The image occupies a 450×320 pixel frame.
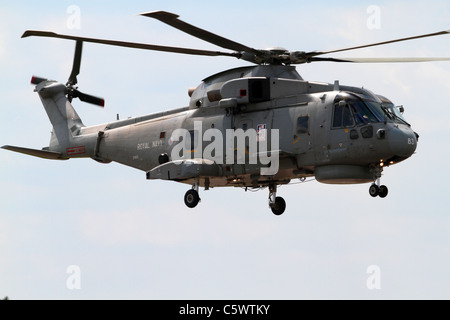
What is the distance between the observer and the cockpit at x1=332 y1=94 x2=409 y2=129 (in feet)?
88.8

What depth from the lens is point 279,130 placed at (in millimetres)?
28266

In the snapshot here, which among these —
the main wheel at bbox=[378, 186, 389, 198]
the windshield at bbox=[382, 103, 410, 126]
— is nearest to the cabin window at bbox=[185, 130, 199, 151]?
the windshield at bbox=[382, 103, 410, 126]

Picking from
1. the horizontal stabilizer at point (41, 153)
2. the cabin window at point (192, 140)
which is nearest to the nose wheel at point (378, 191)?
the cabin window at point (192, 140)

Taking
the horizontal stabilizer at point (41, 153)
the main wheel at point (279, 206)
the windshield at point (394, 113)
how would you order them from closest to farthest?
the windshield at point (394, 113) → the main wheel at point (279, 206) → the horizontal stabilizer at point (41, 153)

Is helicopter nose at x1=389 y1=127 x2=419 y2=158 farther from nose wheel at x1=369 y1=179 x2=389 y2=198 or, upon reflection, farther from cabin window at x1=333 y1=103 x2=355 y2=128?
cabin window at x1=333 y1=103 x2=355 y2=128

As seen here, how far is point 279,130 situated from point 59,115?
439 inches

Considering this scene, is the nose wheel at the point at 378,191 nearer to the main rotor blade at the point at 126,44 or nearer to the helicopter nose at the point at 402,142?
the helicopter nose at the point at 402,142

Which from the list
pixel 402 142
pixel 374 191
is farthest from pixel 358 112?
pixel 374 191

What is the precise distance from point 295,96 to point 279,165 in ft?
7.33

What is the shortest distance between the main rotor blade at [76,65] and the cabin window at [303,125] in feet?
38.3

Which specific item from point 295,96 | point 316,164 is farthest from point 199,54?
point 316,164

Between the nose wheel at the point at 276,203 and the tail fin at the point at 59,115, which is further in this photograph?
the tail fin at the point at 59,115

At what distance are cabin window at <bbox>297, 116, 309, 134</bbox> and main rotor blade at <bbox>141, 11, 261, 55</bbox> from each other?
9.33 ft

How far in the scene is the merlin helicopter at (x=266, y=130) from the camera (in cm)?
2705
